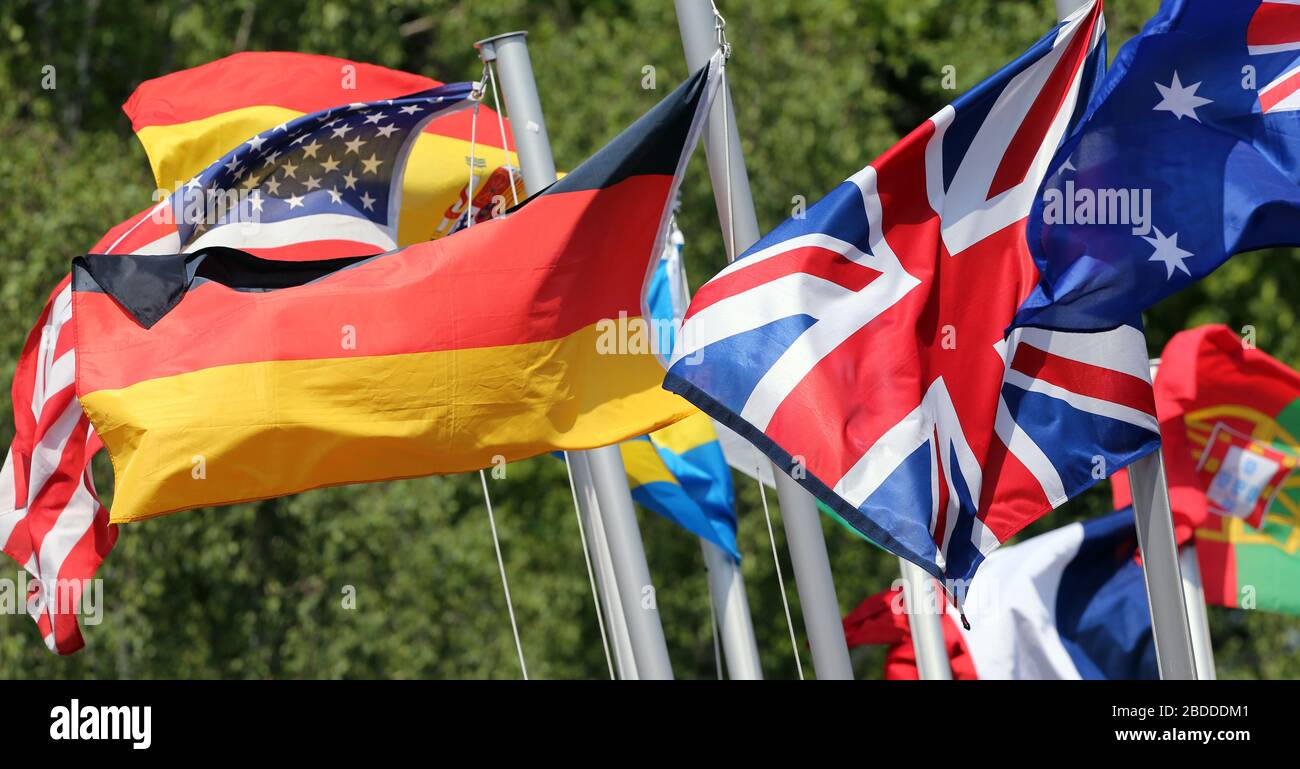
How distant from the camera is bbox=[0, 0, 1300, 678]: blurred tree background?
44.4 feet

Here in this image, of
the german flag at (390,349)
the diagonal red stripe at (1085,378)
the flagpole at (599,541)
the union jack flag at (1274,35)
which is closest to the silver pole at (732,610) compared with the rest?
the flagpole at (599,541)

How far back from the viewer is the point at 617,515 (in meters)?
8.24

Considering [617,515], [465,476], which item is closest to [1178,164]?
[617,515]

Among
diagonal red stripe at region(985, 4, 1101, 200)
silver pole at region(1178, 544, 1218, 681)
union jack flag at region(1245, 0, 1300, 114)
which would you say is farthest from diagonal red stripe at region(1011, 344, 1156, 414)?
union jack flag at region(1245, 0, 1300, 114)

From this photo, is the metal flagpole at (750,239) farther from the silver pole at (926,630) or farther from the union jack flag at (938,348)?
the silver pole at (926,630)

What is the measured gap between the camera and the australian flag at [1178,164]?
5.75 m

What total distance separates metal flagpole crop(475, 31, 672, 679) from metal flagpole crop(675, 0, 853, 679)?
1366 mm

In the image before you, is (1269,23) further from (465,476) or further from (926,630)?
(465,476)

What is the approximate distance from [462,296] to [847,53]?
1203 centimetres

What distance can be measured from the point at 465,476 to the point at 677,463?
24.7ft

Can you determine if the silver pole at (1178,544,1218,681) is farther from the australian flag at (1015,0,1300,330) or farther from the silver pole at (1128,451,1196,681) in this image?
the australian flag at (1015,0,1300,330)
